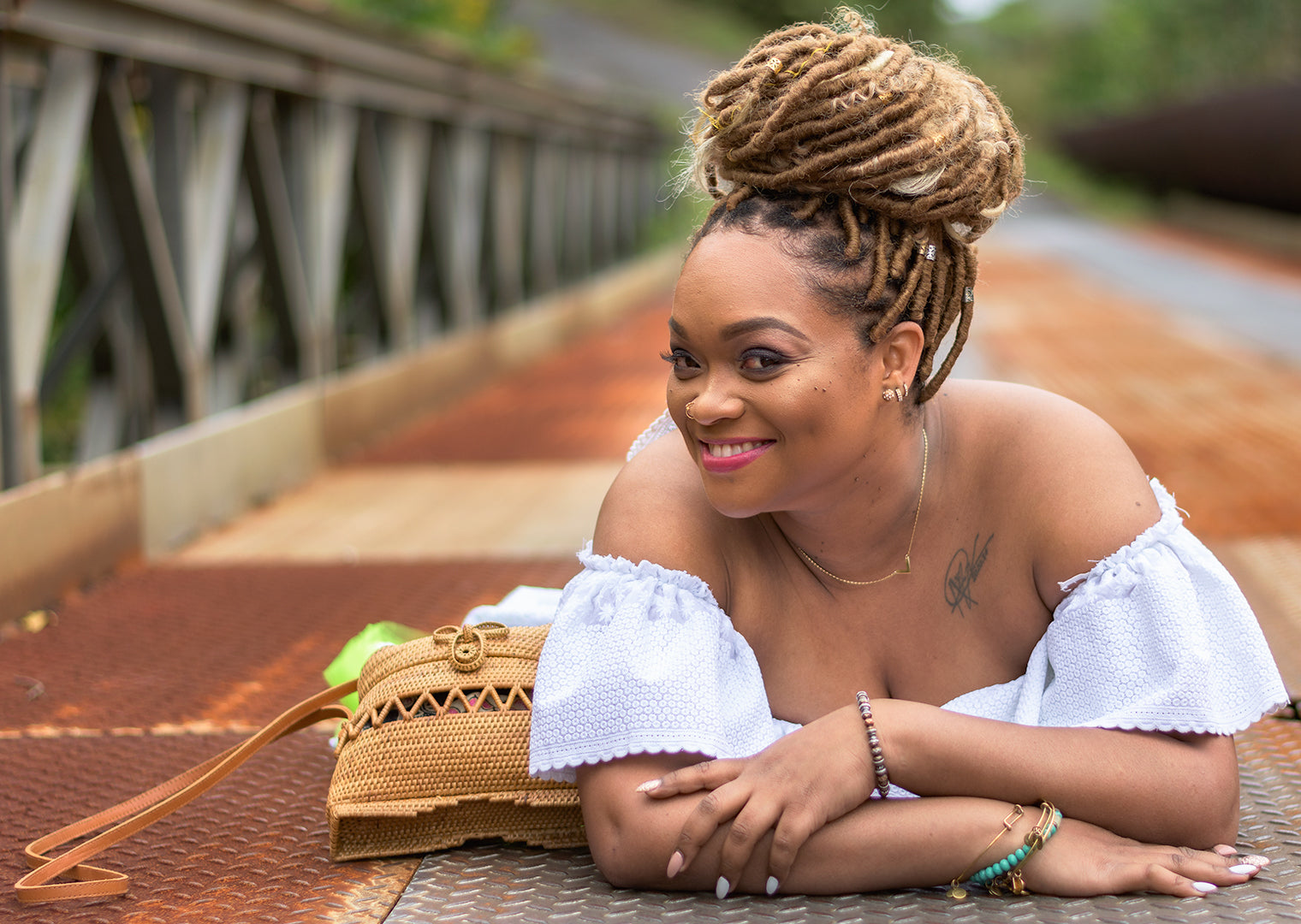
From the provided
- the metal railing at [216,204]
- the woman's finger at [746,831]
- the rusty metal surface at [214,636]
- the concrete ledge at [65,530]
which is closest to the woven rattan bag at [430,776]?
the woman's finger at [746,831]

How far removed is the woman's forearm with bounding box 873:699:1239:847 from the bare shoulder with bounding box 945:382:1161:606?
10.0 inches

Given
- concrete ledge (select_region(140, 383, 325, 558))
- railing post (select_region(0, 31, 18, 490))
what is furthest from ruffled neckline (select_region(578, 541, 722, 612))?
concrete ledge (select_region(140, 383, 325, 558))

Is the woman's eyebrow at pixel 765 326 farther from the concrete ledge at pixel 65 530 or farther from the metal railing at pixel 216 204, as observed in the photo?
the metal railing at pixel 216 204

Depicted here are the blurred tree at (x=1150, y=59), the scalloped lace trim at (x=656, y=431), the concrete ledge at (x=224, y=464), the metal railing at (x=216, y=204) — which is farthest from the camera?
the blurred tree at (x=1150, y=59)

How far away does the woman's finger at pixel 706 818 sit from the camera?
2047 mm

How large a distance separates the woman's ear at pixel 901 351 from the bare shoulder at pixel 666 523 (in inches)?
14.8

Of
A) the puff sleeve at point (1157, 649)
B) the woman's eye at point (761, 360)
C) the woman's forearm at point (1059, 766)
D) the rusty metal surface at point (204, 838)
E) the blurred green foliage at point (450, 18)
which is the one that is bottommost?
the rusty metal surface at point (204, 838)

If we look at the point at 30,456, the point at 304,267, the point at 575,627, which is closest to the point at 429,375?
the point at 304,267

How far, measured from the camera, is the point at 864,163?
6.77 feet

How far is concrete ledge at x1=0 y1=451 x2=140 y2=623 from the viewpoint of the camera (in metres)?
4.30

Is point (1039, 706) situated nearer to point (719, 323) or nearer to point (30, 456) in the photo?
point (719, 323)

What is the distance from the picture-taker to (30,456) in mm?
4527

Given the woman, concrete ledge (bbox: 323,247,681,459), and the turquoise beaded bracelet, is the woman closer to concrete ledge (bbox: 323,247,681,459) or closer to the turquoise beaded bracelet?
the turquoise beaded bracelet

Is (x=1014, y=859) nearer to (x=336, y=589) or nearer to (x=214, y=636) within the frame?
(x=214, y=636)
